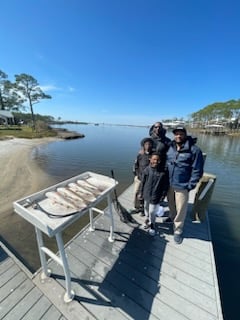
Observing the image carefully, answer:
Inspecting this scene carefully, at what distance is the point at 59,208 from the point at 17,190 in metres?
4.96

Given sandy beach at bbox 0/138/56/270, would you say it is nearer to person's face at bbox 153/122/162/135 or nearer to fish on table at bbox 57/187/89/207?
fish on table at bbox 57/187/89/207

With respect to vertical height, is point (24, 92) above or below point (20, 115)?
above

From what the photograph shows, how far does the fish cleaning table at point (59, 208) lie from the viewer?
4.67 ft

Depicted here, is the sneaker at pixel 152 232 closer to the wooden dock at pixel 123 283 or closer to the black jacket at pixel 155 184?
the wooden dock at pixel 123 283

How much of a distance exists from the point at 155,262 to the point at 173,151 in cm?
156

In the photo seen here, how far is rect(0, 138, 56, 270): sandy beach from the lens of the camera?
3428 mm

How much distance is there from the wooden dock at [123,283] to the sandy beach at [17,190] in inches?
50.3

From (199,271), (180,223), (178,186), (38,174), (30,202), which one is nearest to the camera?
(30,202)

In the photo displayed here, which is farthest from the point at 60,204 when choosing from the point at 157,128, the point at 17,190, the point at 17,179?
the point at 17,179

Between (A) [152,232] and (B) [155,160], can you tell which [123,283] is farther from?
(B) [155,160]

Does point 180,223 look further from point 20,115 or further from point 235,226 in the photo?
point 20,115

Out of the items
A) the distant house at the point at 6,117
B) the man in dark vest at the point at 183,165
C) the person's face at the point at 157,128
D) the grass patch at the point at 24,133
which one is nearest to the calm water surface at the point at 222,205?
the man in dark vest at the point at 183,165

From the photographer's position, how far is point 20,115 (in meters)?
45.8

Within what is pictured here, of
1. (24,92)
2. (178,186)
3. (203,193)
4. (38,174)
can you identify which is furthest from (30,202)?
(24,92)
